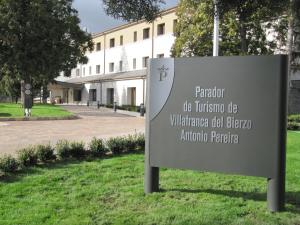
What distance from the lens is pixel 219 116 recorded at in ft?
22.8

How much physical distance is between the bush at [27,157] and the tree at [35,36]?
31.9m

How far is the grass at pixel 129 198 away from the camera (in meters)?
6.32

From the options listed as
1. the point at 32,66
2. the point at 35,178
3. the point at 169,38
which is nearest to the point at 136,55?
the point at 169,38

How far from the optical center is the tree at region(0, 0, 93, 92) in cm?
4034

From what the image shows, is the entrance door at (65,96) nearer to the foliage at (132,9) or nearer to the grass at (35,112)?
the grass at (35,112)

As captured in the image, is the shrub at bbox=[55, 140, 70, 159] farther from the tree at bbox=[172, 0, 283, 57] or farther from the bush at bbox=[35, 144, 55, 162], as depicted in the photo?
the tree at bbox=[172, 0, 283, 57]

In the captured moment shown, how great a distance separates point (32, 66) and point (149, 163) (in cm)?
3535

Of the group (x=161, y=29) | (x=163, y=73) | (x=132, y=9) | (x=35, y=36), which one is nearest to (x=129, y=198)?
(x=163, y=73)

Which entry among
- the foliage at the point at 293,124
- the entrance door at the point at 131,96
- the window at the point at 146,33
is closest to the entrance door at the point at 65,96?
the entrance door at the point at 131,96

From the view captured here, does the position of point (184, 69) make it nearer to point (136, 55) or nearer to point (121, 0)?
point (121, 0)

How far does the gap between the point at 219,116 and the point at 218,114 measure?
0.03 meters

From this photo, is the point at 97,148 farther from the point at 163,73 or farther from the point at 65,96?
the point at 65,96

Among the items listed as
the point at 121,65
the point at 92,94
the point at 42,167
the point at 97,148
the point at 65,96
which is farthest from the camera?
the point at 65,96

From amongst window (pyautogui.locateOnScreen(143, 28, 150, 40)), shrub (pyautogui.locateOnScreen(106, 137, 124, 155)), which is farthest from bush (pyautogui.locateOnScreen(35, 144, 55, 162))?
window (pyautogui.locateOnScreen(143, 28, 150, 40))
